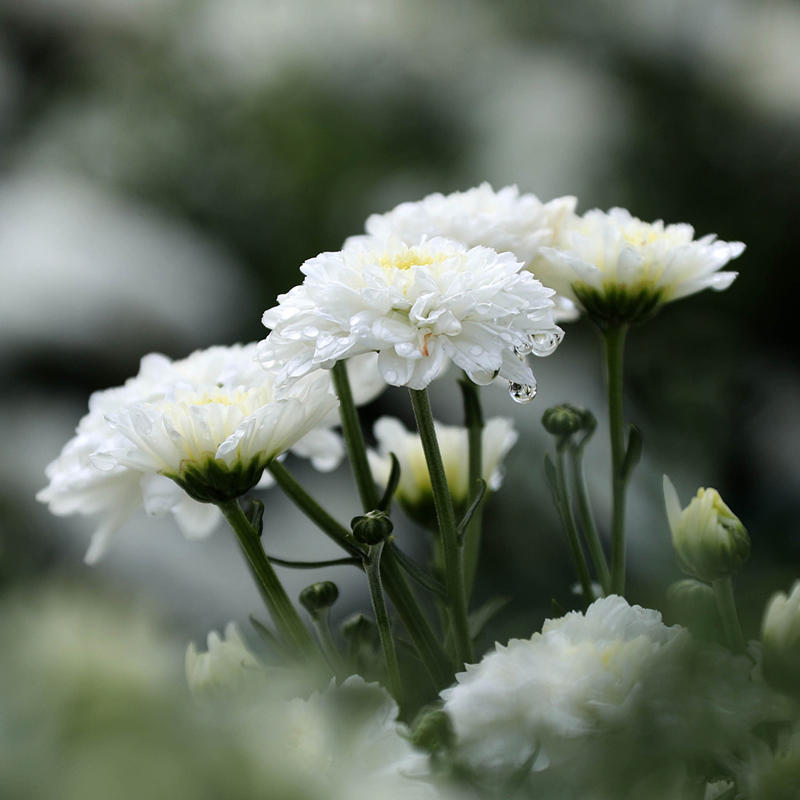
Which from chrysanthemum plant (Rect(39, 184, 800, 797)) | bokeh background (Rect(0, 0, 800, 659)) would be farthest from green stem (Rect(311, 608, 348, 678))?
bokeh background (Rect(0, 0, 800, 659))

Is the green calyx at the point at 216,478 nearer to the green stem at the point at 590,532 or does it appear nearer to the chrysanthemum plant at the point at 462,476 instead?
the chrysanthemum plant at the point at 462,476

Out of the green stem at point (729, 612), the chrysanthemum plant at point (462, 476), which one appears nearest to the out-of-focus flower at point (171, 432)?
the chrysanthemum plant at point (462, 476)

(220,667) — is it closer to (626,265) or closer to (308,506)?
(308,506)

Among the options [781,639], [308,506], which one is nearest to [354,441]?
[308,506]

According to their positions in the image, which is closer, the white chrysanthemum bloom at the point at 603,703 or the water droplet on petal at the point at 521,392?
the white chrysanthemum bloom at the point at 603,703

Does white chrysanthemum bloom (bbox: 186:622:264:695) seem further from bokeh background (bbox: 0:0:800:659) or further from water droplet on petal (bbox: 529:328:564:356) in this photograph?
bokeh background (bbox: 0:0:800:659)
